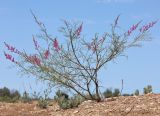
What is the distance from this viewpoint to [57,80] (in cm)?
1289

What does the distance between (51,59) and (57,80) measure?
524 mm

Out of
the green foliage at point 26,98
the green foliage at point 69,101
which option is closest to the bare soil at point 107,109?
the green foliage at point 69,101

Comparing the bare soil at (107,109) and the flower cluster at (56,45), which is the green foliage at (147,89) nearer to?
the bare soil at (107,109)

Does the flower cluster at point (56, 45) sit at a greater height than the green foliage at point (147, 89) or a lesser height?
greater

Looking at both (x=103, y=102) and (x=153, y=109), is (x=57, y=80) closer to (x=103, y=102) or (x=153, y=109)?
(x=103, y=102)

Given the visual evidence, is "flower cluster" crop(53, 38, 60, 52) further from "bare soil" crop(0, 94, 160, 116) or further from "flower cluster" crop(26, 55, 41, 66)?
"bare soil" crop(0, 94, 160, 116)

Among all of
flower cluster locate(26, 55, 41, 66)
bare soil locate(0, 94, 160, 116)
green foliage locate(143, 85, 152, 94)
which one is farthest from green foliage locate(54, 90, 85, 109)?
green foliage locate(143, 85, 152, 94)

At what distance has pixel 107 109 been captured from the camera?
37.6 feet

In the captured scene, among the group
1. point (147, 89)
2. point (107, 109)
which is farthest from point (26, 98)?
point (107, 109)

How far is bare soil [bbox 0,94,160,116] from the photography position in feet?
36.2

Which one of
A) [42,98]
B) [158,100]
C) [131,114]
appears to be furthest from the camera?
[42,98]

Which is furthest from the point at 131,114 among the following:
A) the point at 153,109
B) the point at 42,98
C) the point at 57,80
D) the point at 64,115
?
the point at 42,98

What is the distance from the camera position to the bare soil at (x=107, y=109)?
11028 millimetres

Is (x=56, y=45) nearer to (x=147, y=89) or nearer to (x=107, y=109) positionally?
(x=107, y=109)
